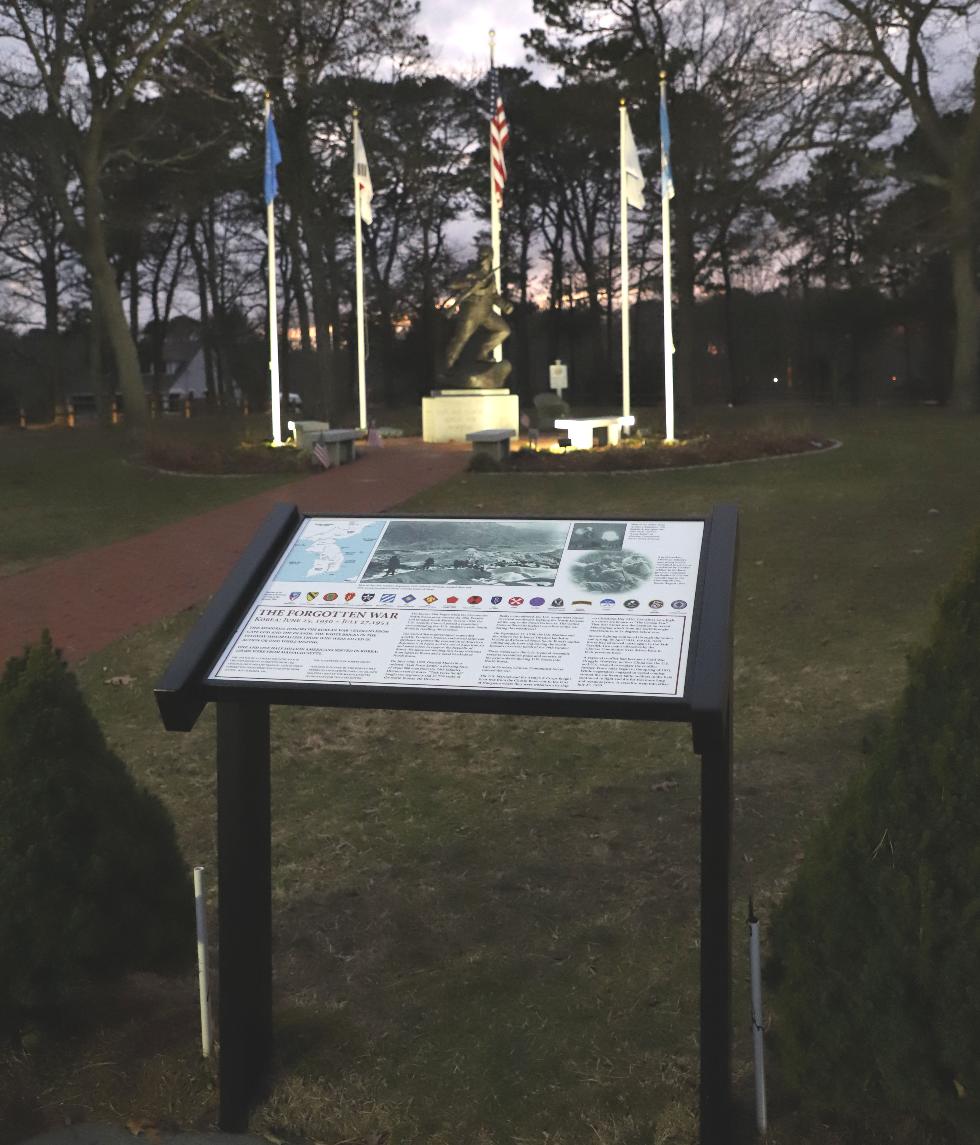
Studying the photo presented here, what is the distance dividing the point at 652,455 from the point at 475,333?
8186 mm

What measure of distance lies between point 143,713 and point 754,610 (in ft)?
14.7

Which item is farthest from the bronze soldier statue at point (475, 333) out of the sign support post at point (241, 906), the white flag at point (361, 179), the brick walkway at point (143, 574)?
the sign support post at point (241, 906)

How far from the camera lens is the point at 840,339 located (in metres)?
48.6

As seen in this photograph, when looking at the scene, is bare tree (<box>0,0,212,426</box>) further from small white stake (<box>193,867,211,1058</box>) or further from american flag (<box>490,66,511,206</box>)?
small white stake (<box>193,867,211,1058</box>)

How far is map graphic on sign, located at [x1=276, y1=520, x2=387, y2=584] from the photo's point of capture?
3.32 meters

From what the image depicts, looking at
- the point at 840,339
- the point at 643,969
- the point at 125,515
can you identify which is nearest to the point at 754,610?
the point at 643,969

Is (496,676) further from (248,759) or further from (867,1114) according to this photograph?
(867,1114)

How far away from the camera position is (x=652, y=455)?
714 inches

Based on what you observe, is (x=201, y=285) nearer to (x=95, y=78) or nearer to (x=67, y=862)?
(x=95, y=78)

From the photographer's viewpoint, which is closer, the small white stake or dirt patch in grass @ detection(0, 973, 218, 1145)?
dirt patch in grass @ detection(0, 973, 218, 1145)

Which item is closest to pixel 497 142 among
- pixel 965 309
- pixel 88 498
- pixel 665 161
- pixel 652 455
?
pixel 665 161

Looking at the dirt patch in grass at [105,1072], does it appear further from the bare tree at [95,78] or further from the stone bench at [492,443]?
the bare tree at [95,78]

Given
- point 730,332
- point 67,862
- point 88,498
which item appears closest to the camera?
point 67,862

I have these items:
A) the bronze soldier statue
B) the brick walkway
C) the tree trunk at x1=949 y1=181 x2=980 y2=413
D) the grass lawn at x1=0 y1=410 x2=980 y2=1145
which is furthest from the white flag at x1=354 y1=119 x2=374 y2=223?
the grass lawn at x1=0 y1=410 x2=980 y2=1145
